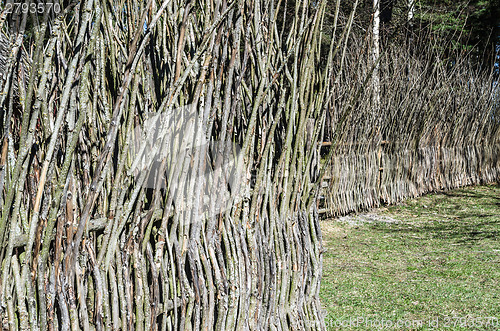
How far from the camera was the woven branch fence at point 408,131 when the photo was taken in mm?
6781

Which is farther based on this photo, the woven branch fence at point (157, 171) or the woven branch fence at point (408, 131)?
the woven branch fence at point (408, 131)

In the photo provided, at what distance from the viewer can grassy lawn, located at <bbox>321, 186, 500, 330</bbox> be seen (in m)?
3.28

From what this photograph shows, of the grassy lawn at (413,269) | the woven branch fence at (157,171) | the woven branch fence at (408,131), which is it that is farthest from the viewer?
the woven branch fence at (408,131)

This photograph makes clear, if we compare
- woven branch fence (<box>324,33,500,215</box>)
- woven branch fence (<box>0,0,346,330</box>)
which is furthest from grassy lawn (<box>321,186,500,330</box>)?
woven branch fence (<box>0,0,346,330</box>)

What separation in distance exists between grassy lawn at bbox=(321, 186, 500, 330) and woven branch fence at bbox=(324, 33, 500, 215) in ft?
1.78

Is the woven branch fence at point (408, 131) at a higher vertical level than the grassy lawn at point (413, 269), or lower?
higher

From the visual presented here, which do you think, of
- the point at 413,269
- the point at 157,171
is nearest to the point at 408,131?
the point at 413,269

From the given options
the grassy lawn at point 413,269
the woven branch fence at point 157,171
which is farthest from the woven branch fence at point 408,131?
the woven branch fence at point 157,171

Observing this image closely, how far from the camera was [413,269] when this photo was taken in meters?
Answer: 4.49

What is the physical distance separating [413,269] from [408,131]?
4110 millimetres

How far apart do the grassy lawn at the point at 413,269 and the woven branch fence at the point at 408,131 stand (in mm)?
543

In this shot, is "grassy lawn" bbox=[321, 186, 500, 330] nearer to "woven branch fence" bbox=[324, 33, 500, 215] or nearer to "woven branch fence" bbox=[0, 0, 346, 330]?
"woven branch fence" bbox=[324, 33, 500, 215]

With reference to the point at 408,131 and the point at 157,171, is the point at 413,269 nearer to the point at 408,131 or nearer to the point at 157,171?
the point at 157,171

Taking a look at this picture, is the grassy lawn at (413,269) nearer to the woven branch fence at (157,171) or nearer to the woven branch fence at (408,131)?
the woven branch fence at (408,131)
